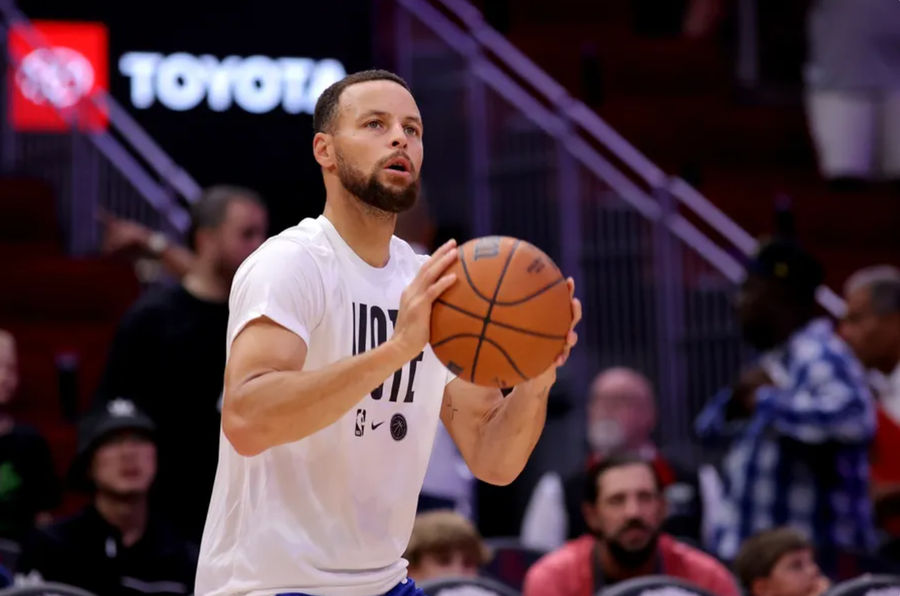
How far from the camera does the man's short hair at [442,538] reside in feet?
23.0

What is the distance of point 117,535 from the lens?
22.6 ft

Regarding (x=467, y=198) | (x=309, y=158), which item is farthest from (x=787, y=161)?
(x=309, y=158)

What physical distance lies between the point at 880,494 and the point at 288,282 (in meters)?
5.50

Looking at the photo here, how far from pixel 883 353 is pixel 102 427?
14.5 ft

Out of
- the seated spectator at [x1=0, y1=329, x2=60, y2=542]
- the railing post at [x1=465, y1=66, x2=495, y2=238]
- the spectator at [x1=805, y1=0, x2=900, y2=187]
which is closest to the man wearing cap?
the seated spectator at [x1=0, y1=329, x2=60, y2=542]

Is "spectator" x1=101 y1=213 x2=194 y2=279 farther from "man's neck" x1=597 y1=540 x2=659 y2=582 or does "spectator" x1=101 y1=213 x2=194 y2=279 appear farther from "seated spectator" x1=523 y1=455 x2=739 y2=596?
"man's neck" x1=597 y1=540 x2=659 y2=582

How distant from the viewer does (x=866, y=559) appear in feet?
24.0

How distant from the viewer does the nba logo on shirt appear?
3.99m

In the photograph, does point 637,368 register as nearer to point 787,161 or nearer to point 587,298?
point 587,298

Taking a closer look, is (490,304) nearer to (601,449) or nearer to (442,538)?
(442,538)

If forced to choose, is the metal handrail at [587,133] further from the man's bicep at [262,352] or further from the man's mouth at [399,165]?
the man's bicep at [262,352]

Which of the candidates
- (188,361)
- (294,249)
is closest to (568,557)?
(188,361)

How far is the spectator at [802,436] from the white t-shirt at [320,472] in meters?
3.77

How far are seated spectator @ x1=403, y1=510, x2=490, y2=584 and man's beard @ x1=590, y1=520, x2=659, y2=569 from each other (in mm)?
686
